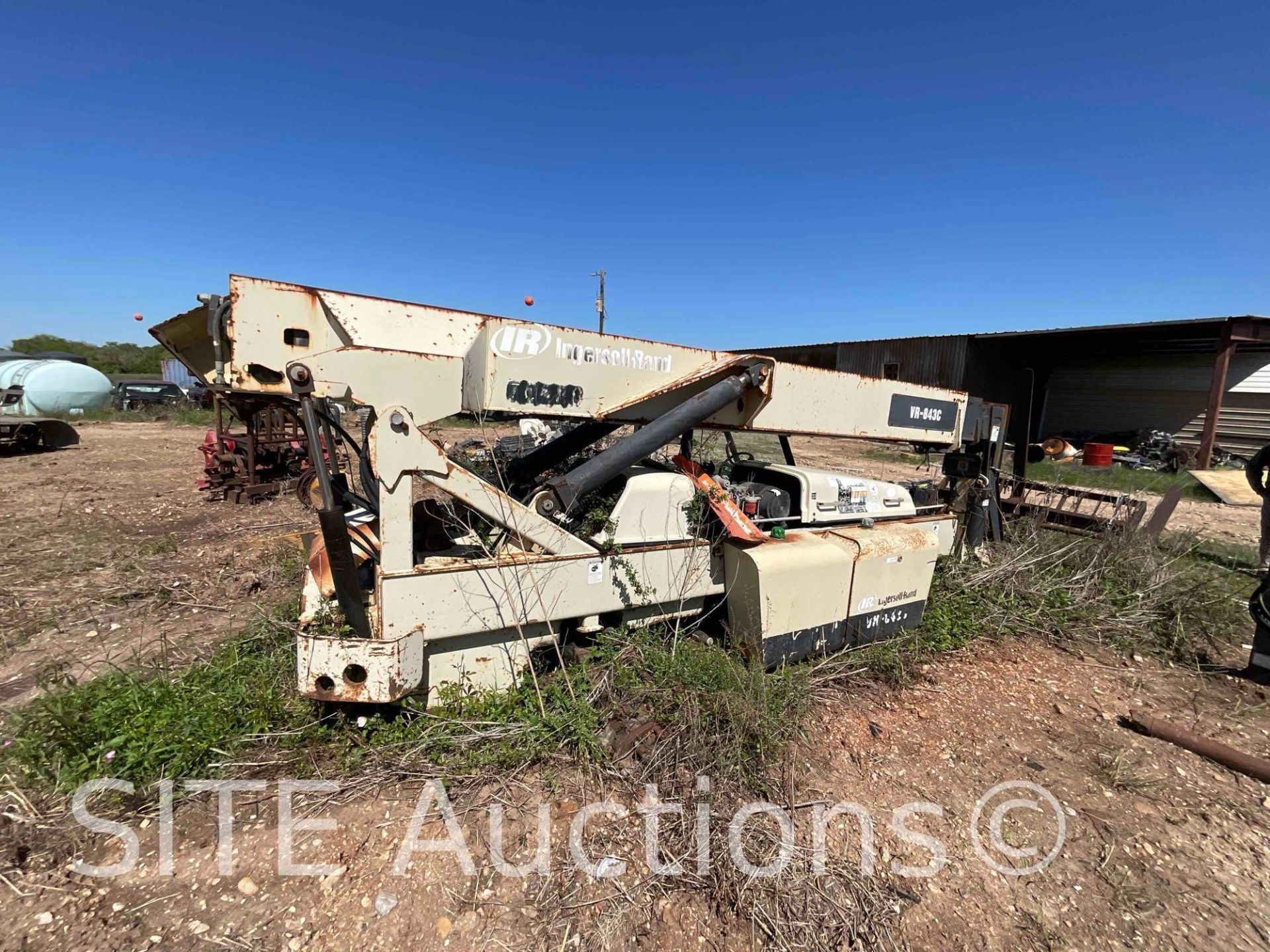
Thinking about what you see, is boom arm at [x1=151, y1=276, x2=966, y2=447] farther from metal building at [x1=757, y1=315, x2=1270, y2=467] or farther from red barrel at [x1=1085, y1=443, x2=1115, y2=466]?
red barrel at [x1=1085, y1=443, x2=1115, y2=466]

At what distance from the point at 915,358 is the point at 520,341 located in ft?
67.1

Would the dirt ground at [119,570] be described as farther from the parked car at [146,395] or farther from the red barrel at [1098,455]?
the red barrel at [1098,455]

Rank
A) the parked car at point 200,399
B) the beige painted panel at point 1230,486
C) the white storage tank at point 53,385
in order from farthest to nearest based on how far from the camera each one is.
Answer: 1. the parked car at point 200,399
2. the white storage tank at point 53,385
3. the beige painted panel at point 1230,486

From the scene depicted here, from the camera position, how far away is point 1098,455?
1459 centimetres

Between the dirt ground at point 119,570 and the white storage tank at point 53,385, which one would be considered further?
the white storage tank at point 53,385

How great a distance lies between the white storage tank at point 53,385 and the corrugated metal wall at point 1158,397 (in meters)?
34.1

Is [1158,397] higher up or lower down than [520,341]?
higher up

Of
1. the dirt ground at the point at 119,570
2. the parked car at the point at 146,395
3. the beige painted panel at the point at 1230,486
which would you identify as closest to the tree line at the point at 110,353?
the parked car at the point at 146,395

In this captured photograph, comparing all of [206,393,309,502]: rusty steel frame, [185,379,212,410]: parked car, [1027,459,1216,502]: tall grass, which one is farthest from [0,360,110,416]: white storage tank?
[1027,459,1216,502]: tall grass

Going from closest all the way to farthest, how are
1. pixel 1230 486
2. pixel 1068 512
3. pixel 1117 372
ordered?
1. pixel 1068 512
2. pixel 1230 486
3. pixel 1117 372

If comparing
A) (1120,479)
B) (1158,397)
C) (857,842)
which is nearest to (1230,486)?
(1120,479)

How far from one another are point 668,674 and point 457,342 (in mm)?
1983

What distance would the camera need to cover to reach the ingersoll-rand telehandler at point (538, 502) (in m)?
2.40

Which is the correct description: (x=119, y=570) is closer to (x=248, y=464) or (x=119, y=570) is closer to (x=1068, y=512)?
(x=248, y=464)
